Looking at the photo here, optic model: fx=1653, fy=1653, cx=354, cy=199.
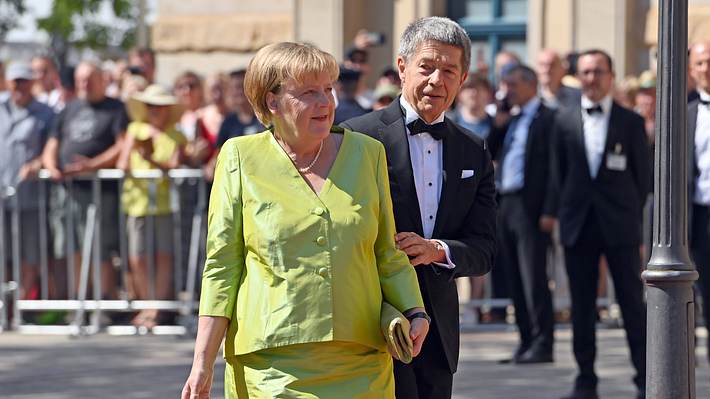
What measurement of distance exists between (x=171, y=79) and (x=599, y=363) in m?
10.5

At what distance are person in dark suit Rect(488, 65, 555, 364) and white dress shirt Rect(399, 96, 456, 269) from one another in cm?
521

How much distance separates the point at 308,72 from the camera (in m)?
4.91

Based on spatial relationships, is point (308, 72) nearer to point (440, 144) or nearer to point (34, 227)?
point (440, 144)

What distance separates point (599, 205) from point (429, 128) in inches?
157

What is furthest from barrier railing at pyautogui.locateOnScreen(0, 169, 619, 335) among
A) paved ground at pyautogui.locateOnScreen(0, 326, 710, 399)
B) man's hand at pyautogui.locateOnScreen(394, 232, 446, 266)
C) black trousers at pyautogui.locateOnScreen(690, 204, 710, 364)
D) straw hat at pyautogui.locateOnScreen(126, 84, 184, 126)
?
man's hand at pyautogui.locateOnScreen(394, 232, 446, 266)

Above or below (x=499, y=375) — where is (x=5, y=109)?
above

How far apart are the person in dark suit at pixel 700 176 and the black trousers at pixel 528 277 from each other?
1.46 meters

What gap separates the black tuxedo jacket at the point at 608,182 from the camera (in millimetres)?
9516

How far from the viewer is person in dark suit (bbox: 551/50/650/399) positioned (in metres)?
9.44

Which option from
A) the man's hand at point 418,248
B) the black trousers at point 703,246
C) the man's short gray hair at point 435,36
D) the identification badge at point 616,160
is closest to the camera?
the man's hand at point 418,248

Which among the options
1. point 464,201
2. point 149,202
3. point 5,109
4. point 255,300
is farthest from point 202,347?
point 5,109

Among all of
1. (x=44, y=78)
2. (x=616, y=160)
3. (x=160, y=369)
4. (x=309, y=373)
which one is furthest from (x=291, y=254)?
(x=44, y=78)

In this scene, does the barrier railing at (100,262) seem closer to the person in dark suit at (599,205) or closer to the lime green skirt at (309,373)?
the person in dark suit at (599,205)

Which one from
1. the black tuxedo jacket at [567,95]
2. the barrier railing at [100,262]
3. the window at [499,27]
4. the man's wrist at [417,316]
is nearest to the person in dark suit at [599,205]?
the black tuxedo jacket at [567,95]
